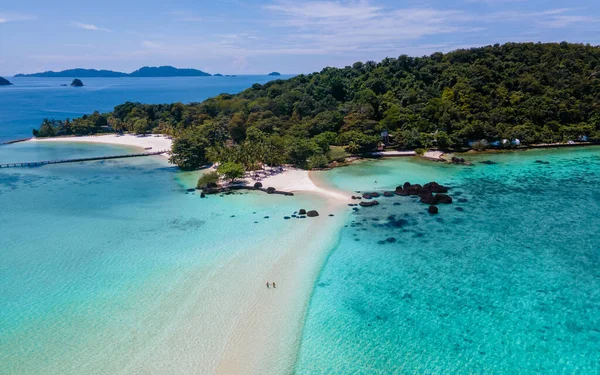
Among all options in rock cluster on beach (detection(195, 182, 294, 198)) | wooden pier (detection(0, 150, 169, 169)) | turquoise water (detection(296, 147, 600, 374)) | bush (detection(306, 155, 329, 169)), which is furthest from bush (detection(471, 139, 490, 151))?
wooden pier (detection(0, 150, 169, 169))

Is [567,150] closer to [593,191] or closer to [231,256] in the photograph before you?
[593,191]

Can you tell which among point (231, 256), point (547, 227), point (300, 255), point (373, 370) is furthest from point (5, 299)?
point (547, 227)

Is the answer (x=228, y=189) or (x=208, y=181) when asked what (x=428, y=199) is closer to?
(x=228, y=189)

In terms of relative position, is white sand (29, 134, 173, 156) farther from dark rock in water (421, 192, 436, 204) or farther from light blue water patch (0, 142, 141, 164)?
dark rock in water (421, 192, 436, 204)

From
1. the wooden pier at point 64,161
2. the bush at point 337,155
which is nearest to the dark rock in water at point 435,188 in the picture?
the bush at point 337,155

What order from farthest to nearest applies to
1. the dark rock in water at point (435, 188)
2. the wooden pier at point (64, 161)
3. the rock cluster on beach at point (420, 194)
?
1. the wooden pier at point (64, 161)
2. the dark rock in water at point (435, 188)
3. the rock cluster on beach at point (420, 194)

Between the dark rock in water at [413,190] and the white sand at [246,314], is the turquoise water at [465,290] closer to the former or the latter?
the white sand at [246,314]

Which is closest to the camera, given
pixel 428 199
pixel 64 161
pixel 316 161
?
pixel 428 199

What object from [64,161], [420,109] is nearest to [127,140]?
[64,161]

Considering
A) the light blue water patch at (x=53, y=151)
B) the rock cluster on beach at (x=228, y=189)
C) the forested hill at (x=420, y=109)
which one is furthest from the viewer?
the light blue water patch at (x=53, y=151)
